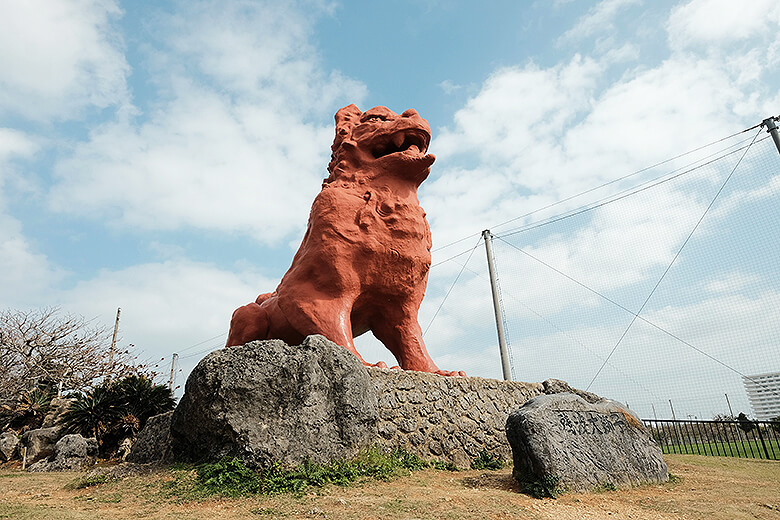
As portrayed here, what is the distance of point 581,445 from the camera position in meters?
4.45

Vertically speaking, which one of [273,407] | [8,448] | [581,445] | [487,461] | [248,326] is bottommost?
[487,461]

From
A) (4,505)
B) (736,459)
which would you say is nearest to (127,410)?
(4,505)

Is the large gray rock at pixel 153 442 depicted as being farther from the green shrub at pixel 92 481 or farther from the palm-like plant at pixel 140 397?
the palm-like plant at pixel 140 397

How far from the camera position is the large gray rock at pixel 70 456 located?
7152 millimetres

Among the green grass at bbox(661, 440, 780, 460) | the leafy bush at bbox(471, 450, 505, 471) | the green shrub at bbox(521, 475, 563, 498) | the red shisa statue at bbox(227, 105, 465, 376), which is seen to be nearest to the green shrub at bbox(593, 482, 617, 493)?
the green shrub at bbox(521, 475, 563, 498)

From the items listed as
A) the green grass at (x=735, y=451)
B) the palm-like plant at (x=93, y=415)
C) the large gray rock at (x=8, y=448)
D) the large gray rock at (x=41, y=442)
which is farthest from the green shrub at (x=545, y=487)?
the large gray rock at (x=8, y=448)

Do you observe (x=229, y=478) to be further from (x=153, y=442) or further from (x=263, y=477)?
(x=153, y=442)

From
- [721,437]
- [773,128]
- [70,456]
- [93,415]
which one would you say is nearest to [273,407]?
[70,456]

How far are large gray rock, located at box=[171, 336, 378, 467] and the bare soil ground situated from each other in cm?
44

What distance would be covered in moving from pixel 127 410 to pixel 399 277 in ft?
18.4

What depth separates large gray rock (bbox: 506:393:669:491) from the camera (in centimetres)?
417

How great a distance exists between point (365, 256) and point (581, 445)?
9.87ft

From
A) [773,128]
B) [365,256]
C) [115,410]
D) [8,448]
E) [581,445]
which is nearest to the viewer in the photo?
[581,445]

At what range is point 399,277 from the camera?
6.14 m
